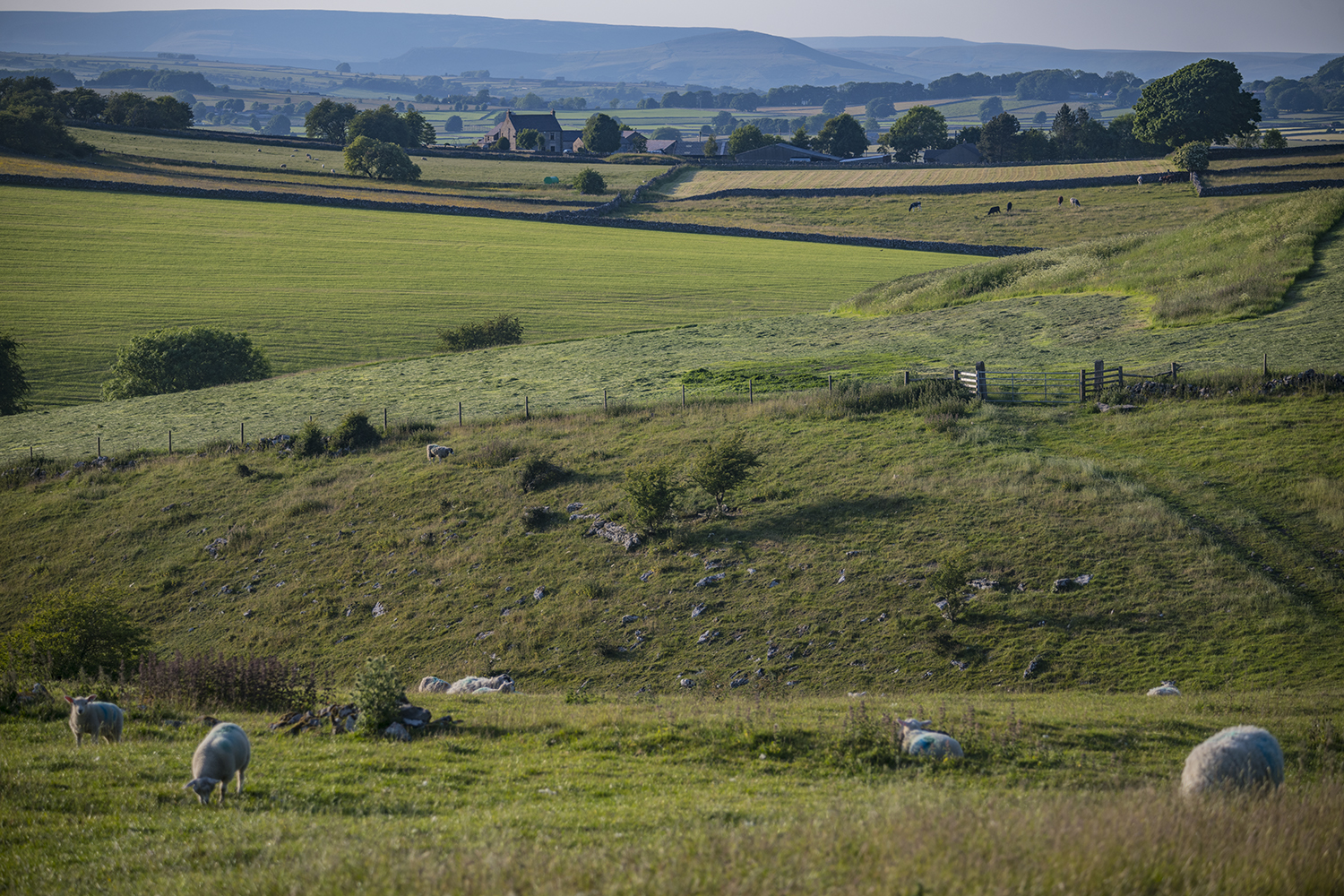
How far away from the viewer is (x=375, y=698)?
Answer: 14383 millimetres

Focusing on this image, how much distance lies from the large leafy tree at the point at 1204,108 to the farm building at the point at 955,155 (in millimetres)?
38478

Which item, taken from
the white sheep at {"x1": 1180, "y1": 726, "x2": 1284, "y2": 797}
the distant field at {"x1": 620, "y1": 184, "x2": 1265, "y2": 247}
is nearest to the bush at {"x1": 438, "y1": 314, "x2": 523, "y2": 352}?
the distant field at {"x1": 620, "y1": 184, "x2": 1265, "y2": 247}

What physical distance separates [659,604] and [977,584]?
28.1ft

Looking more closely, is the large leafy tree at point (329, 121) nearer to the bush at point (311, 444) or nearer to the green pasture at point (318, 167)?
the green pasture at point (318, 167)

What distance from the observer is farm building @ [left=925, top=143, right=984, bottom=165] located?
158m

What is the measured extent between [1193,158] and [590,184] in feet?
246

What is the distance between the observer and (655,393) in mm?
42281

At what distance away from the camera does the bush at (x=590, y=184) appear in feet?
400

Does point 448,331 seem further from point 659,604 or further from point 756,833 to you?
point 756,833

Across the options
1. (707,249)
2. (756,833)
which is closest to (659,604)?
(756,833)

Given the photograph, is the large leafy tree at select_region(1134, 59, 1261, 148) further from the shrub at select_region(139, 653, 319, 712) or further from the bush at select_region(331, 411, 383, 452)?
the shrub at select_region(139, 653, 319, 712)

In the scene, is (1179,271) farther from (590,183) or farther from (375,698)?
(590,183)

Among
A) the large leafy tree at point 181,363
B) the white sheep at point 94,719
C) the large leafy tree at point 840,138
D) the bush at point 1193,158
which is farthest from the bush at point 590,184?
the white sheep at point 94,719

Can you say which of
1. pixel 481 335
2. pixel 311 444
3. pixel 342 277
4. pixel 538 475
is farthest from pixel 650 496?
pixel 342 277
